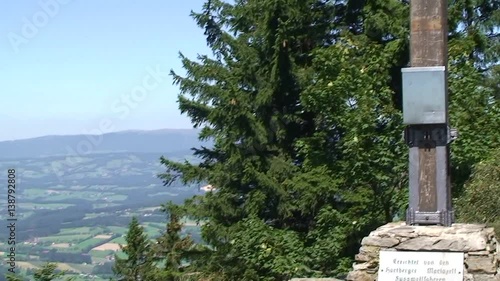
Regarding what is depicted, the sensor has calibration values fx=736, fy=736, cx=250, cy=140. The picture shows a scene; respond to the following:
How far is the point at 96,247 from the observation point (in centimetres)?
4694

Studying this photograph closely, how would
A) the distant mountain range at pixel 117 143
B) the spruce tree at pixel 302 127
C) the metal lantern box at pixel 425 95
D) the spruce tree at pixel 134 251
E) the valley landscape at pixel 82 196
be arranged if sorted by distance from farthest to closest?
1. the distant mountain range at pixel 117 143
2. the valley landscape at pixel 82 196
3. the spruce tree at pixel 134 251
4. the spruce tree at pixel 302 127
5. the metal lantern box at pixel 425 95

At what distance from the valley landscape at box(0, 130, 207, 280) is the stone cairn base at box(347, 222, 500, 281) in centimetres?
2976

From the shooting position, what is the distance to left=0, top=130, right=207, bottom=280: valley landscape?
1880 inches

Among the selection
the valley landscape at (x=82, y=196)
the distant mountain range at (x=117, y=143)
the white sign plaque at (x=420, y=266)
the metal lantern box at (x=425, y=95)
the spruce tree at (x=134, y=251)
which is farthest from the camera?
the distant mountain range at (x=117, y=143)

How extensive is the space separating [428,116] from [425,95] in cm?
22

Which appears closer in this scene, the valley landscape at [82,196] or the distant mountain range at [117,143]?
the valley landscape at [82,196]

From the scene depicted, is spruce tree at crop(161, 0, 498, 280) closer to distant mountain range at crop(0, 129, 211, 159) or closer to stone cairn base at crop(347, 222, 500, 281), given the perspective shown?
stone cairn base at crop(347, 222, 500, 281)

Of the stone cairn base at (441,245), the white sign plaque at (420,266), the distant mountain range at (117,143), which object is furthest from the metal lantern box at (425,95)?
the distant mountain range at (117,143)

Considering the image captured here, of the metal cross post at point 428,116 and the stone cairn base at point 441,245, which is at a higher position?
the metal cross post at point 428,116

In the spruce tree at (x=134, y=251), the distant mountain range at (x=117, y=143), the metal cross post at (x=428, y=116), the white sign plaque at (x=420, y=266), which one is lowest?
the spruce tree at (x=134, y=251)

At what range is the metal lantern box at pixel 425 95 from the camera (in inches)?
303

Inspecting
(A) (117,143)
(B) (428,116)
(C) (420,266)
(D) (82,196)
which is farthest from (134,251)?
(A) (117,143)

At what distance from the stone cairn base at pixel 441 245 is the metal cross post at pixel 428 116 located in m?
0.29

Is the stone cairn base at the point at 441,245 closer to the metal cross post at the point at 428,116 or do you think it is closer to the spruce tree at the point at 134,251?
the metal cross post at the point at 428,116
